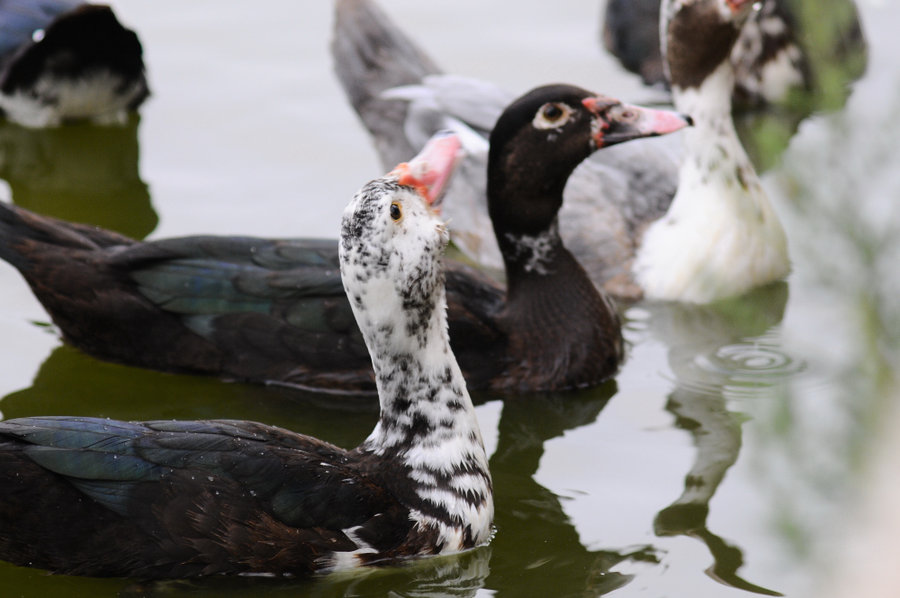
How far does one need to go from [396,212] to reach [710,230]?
2611 millimetres

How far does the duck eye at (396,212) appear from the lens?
468 cm

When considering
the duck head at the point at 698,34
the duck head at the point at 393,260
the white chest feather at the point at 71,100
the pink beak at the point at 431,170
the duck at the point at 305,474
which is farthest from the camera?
the white chest feather at the point at 71,100

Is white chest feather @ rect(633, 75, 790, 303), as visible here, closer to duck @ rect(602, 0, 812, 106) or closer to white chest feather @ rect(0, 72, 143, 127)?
duck @ rect(602, 0, 812, 106)

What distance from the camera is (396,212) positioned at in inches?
185

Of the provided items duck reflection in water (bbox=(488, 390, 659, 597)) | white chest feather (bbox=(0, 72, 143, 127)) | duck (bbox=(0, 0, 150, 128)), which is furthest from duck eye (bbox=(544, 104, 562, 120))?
white chest feather (bbox=(0, 72, 143, 127))

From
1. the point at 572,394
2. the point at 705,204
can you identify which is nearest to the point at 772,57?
the point at 705,204

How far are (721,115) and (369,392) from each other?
2241 millimetres

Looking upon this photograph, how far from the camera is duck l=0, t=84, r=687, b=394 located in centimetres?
600

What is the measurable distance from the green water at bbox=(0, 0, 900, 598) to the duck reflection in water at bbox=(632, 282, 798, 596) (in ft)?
0.04

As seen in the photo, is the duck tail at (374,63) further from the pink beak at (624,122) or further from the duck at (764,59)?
the pink beak at (624,122)

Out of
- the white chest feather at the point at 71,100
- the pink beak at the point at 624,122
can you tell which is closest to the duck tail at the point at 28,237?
the pink beak at the point at 624,122

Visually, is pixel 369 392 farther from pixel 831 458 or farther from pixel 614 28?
pixel 614 28

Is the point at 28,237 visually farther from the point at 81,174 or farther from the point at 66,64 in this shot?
the point at 66,64

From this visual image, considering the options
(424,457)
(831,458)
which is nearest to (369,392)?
(424,457)
